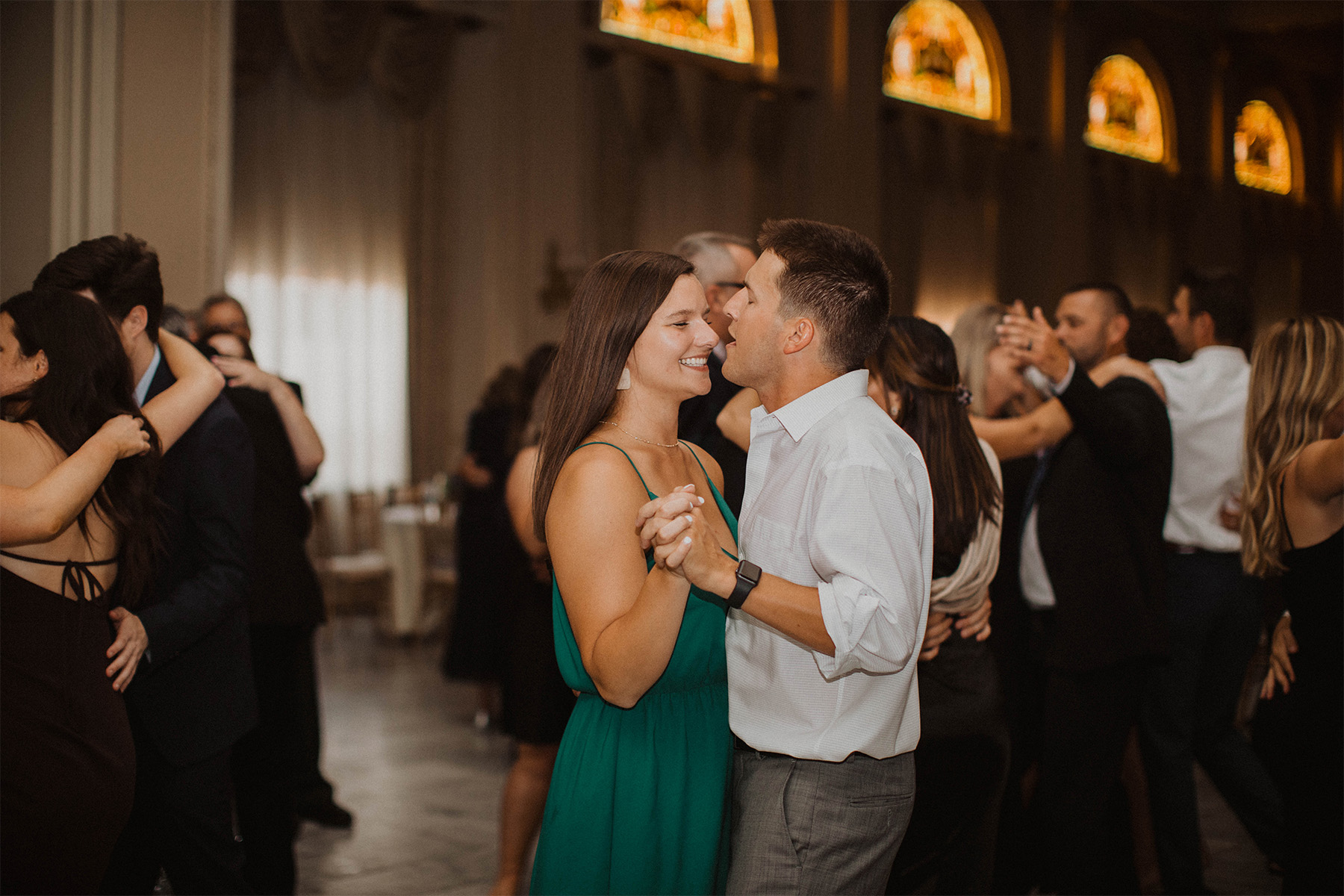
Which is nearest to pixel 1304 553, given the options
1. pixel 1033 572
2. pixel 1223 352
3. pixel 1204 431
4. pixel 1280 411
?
pixel 1280 411

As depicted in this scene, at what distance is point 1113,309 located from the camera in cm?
351

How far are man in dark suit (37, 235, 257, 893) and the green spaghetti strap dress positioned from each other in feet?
2.96

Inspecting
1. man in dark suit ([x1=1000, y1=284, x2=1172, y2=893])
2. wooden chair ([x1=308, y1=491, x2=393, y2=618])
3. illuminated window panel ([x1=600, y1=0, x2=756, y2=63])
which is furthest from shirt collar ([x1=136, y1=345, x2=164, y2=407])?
illuminated window panel ([x1=600, y1=0, x2=756, y2=63])

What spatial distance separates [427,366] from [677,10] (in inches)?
150

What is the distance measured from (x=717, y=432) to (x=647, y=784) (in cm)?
106

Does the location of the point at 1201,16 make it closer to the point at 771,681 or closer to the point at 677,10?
the point at 677,10

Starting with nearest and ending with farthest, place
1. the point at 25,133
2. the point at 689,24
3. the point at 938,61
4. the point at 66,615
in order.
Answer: the point at 66,615 → the point at 25,133 → the point at 689,24 → the point at 938,61

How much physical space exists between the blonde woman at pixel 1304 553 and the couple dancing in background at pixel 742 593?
1271 millimetres

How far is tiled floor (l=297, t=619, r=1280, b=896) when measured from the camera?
3449 millimetres

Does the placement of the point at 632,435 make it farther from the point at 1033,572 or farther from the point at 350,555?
the point at 350,555

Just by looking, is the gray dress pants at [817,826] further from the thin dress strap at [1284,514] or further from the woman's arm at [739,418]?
the thin dress strap at [1284,514]

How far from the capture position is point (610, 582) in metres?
1.61

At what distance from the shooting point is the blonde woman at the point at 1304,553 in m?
2.40

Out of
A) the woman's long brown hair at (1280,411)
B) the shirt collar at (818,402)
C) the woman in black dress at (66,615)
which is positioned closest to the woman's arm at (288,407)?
the woman in black dress at (66,615)
